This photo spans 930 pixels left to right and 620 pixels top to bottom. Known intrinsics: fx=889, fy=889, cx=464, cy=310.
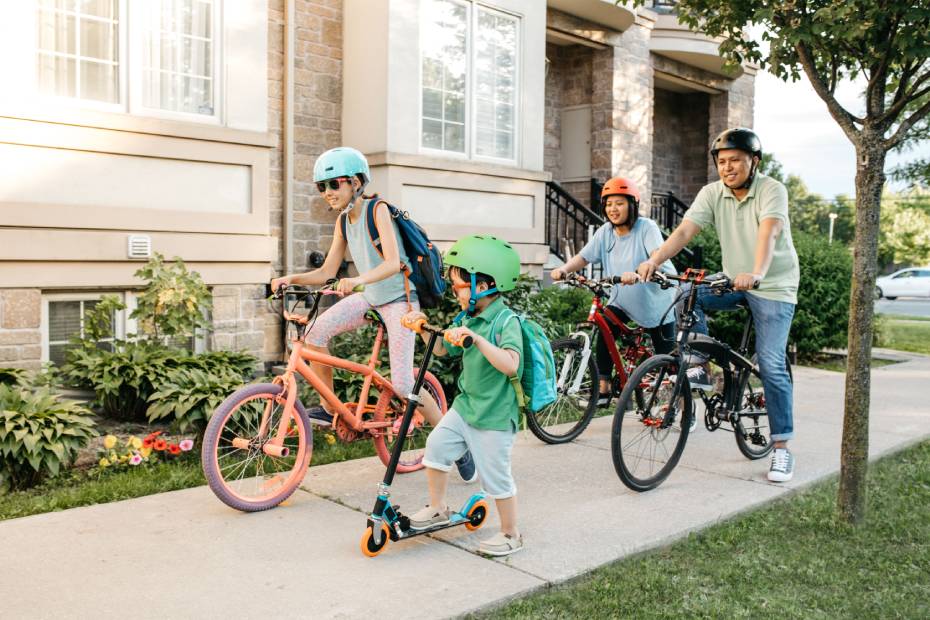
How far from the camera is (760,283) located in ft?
16.8

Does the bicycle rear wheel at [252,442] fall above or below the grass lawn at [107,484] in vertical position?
above

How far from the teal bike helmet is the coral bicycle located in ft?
3.17

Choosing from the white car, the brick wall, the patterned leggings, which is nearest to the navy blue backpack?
the patterned leggings

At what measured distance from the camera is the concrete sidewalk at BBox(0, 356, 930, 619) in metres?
3.37

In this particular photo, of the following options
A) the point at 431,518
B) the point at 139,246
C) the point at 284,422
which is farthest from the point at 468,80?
the point at 431,518

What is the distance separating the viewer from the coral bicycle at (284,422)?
4305 millimetres

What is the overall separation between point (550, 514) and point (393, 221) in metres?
1.74

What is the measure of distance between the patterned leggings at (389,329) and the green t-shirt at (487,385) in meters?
0.99

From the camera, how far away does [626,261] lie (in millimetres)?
6039

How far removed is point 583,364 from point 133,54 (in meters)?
4.23

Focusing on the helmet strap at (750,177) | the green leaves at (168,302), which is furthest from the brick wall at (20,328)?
the helmet strap at (750,177)

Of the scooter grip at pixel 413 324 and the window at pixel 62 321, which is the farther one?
the window at pixel 62 321

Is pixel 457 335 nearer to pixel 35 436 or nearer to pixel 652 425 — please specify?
pixel 652 425

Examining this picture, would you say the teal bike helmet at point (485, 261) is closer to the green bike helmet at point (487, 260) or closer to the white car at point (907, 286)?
the green bike helmet at point (487, 260)
